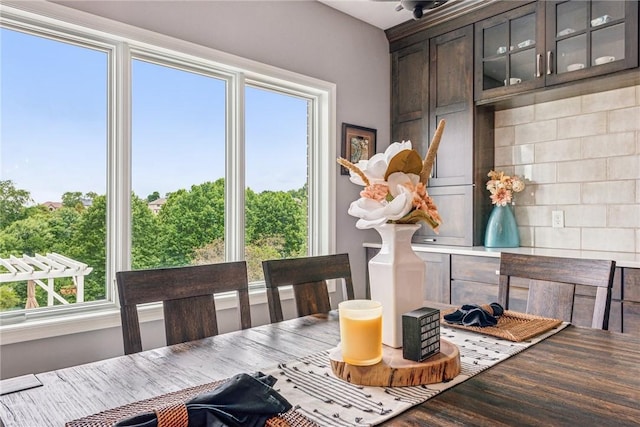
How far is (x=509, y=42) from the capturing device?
2910mm

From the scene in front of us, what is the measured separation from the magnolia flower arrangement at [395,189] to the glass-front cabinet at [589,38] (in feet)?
6.64

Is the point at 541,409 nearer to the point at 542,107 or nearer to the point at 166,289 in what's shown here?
the point at 166,289

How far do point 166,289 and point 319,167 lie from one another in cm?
206

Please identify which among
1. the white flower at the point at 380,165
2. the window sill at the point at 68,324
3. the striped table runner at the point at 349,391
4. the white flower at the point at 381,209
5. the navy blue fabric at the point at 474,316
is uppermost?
the white flower at the point at 380,165

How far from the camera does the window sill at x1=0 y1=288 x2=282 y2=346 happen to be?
6.26ft

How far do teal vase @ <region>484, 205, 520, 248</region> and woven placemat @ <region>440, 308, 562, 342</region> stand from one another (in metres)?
1.63

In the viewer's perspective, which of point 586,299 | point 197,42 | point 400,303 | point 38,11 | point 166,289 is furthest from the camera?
point 197,42

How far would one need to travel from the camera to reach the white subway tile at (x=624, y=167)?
8.59 ft

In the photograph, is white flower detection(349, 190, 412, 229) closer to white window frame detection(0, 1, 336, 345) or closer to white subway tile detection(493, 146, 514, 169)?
white window frame detection(0, 1, 336, 345)

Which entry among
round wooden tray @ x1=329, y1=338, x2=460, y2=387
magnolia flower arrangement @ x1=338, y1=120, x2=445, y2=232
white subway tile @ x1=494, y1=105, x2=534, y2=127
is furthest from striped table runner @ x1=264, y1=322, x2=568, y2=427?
white subway tile @ x1=494, y1=105, x2=534, y2=127

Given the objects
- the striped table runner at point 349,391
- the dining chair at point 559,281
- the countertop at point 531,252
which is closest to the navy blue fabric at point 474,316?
the striped table runner at point 349,391

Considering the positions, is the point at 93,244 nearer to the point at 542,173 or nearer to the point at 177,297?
the point at 177,297

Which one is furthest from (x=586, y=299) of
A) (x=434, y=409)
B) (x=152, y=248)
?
(x=152, y=248)

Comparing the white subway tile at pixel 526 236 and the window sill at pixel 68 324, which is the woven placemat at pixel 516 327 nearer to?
the window sill at pixel 68 324
